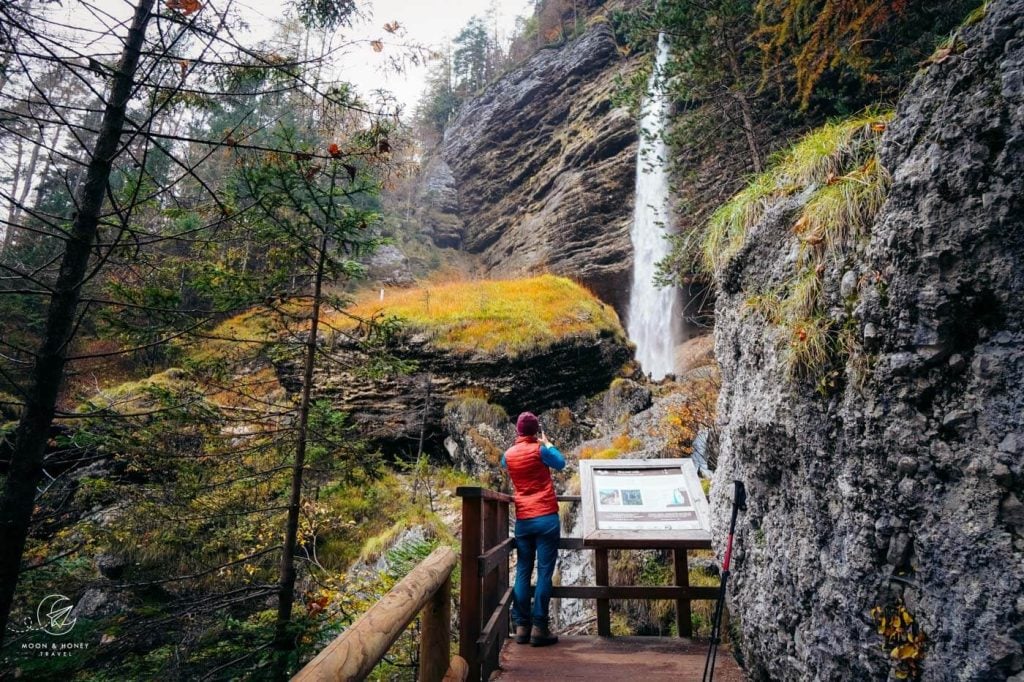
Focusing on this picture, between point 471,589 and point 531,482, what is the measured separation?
1220 millimetres

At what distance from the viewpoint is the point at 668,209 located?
18.5m

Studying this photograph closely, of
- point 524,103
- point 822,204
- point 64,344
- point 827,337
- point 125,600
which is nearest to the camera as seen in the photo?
point 64,344

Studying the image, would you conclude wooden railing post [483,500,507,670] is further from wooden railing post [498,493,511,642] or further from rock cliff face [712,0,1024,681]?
rock cliff face [712,0,1024,681]

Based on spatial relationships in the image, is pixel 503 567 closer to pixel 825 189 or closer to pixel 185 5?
pixel 825 189

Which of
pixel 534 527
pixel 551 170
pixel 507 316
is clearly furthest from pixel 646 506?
pixel 551 170

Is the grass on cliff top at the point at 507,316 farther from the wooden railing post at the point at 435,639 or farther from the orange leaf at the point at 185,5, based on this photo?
the wooden railing post at the point at 435,639

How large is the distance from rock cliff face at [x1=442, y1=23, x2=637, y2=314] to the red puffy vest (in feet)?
57.0

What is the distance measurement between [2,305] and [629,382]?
490 inches

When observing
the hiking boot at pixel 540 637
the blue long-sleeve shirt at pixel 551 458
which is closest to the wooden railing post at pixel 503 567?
the hiking boot at pixel 540 637

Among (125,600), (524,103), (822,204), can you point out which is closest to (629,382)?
(822,204)

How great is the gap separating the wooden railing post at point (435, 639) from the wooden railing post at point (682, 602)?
293 centimetres

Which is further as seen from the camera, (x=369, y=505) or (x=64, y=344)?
(x=369, y=505)

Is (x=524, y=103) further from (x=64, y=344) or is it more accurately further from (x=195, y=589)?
(x=64, y=344)

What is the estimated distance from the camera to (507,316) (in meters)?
13.4
